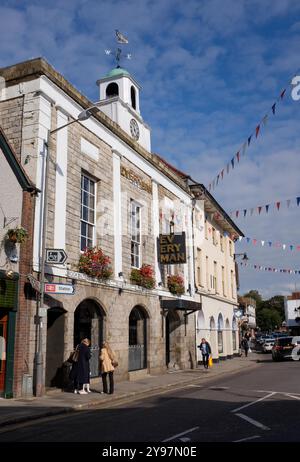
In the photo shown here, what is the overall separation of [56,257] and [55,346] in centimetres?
298

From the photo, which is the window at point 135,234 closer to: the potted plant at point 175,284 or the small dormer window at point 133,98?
the potted plant at point 175,284

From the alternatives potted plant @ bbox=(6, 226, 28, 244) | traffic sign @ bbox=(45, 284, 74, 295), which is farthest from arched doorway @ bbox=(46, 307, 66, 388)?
potted plant @ bbox=(6, 226, 28, 244)

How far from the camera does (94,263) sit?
1602 centimetres

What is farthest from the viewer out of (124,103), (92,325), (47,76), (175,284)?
(175,284)

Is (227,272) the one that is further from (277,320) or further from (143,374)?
(277,320)

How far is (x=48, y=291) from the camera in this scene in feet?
42.8

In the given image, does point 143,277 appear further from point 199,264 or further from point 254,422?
point 254,422

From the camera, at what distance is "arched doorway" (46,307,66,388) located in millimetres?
14430

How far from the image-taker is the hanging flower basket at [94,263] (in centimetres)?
1583

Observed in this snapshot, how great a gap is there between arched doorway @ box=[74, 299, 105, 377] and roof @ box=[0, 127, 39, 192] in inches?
195

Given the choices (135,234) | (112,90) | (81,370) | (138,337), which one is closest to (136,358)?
(138,337)

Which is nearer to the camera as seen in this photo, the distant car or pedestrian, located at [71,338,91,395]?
pedestrian, located at [71,338,91,395]

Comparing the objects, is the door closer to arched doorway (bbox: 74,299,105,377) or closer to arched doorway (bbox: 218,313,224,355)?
arched doorway (bbox: 74,299,105,377)

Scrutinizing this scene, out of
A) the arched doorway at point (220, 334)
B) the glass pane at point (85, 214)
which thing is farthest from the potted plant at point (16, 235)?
the arched doorway at point (220, 334)
